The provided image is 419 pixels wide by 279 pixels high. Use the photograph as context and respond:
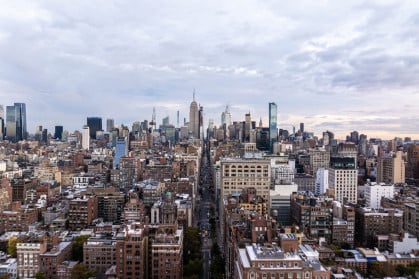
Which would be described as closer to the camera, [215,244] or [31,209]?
[215,244]

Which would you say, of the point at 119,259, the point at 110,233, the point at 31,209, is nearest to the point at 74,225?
the point at 31,209

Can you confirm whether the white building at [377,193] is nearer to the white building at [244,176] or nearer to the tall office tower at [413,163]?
the white building at [244,176]

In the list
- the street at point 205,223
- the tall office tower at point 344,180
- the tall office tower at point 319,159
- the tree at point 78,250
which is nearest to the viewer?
the tree at point 78,250

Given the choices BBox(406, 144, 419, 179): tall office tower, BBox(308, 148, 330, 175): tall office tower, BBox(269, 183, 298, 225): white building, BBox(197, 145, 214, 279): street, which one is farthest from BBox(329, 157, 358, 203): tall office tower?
BBox(308, 148, 330, 175): tall office tower

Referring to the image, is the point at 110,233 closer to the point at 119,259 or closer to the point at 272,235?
the point at 119,259

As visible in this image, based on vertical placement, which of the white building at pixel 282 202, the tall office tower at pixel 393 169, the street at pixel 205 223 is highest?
the tall office tower at pixel 393 169

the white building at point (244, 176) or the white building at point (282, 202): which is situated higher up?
the white building at point (244, 176)

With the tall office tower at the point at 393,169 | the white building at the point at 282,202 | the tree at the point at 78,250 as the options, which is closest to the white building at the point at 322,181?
the white building at the point at 282,202

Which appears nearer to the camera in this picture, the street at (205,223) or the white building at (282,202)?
the street at (205,223)
